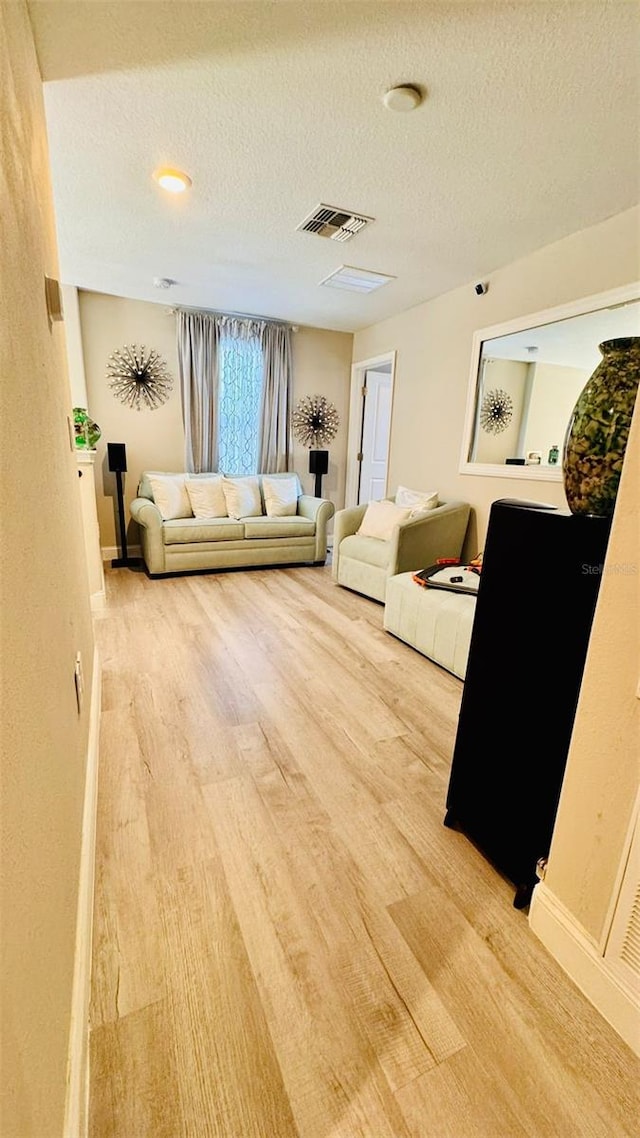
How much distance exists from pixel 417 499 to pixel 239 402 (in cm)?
231

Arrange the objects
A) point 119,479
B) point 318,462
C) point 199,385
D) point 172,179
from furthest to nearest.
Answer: point 318,462 → point 199,385 → point 119,479 → point 172,179

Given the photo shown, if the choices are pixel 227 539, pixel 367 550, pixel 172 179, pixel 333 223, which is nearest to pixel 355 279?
pixel 333 223

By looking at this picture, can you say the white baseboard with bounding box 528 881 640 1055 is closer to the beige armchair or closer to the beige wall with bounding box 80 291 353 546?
the beige armchair

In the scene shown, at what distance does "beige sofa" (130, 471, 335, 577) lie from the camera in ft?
13.2

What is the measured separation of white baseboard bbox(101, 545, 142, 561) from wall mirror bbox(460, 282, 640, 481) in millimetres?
3336

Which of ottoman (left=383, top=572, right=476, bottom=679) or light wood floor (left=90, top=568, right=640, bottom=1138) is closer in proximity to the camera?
light wood floor (left=90, top=568, right=640, bottom=1138)

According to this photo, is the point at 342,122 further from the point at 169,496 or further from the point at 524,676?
the point at 169,496

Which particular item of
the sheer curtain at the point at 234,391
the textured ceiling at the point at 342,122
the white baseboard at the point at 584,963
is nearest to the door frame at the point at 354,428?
the sheer curtain at the point at 234,391

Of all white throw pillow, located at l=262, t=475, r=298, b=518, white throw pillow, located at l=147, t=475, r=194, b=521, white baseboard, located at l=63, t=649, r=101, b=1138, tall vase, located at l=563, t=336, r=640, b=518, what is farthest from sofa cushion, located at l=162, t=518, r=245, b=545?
tall vase, located at l=563, t=336, r=640, b=518

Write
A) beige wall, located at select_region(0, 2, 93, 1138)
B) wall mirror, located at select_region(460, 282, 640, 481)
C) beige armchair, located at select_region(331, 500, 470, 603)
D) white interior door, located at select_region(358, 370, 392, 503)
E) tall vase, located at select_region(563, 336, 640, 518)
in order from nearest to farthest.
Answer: beige wall, located at select_region(0, 2, 93, 1138), tall vase, located at select_region(563, 336, 640, 518), wall mirror, located at select_region(460, 282, 640, 481), beige armchair, located at select_region(331, 500, 470, 603), white interior door, located at select_region(358, 370, 392, 503)

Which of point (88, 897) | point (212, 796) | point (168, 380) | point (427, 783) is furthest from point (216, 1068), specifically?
point (168, 380)

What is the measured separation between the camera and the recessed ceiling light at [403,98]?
5.47 feet

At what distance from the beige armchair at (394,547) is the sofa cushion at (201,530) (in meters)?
0.99

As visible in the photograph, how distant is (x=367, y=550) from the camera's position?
3.72 m
